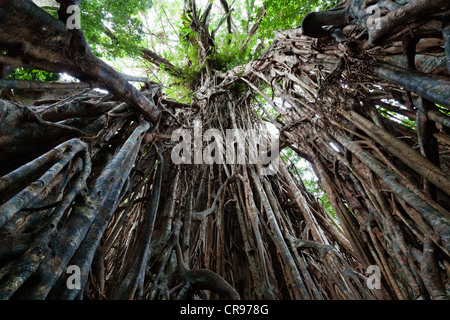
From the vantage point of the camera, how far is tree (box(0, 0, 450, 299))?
41.0 inches

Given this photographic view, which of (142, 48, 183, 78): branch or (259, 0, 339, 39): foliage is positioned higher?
(142, 48, 183, 78): branch

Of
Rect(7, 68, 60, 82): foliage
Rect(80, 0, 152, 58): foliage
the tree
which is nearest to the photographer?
the tree

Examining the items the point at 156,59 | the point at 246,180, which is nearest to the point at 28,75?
the point at 246,180

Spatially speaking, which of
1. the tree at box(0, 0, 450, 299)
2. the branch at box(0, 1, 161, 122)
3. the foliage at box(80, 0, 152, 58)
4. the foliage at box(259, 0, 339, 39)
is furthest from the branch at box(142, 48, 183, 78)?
the branch at box(0, 1, 161, 122)

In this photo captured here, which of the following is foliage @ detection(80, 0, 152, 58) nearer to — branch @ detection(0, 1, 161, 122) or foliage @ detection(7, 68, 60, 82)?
foliage @ detection(7, 68, 60, 82)

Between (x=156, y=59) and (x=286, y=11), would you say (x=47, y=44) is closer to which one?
(x=286, y=11)

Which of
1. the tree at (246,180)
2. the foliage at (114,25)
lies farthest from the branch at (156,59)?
the tree at (246,180)

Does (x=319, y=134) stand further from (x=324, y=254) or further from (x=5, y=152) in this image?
(x=5, y=152)

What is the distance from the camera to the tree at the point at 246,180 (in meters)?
1.04

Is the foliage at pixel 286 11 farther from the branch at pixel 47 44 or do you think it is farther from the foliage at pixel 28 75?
the foliage at pixel 28 75

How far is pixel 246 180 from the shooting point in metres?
2.59

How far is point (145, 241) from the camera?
150 cm

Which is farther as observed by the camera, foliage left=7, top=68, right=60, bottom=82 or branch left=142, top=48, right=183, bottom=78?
branch left=142, top=48, right=183, bottom=78

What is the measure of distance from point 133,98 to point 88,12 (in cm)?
266
